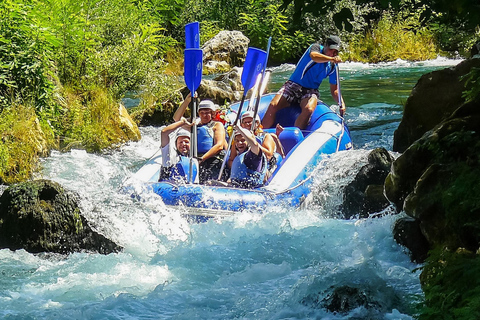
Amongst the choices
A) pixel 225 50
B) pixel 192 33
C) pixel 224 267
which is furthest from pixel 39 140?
pixel 225 50

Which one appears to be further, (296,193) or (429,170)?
(296,193)

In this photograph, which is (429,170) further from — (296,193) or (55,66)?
(55,66)

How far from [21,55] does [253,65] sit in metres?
2.59

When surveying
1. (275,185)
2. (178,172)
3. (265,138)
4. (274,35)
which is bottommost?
(275,185)

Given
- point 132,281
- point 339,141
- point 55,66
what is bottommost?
point 132,281

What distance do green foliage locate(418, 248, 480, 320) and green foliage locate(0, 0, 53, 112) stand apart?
5286 mm

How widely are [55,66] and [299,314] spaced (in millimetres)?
5786

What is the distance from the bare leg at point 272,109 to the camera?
25.6ft

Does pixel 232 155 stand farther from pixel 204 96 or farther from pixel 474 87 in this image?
pixel 204 96

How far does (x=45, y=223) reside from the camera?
15.7ft

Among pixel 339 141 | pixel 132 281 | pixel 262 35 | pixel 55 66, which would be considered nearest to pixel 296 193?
pixel 339 141

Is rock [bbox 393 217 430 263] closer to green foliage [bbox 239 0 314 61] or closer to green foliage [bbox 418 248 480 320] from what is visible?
green foliage [bbox 418 248 480 320]

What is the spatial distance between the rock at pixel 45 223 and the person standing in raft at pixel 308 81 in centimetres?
333

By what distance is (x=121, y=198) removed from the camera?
18.4ft
